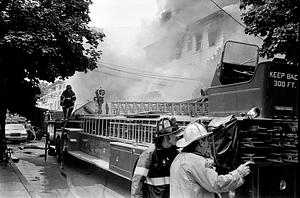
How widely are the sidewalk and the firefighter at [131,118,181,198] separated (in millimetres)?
3896

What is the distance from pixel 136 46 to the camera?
2792 cm

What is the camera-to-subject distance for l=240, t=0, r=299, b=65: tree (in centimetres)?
646

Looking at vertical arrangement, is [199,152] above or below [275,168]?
above

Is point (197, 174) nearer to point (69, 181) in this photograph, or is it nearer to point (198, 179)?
point (198, 179)

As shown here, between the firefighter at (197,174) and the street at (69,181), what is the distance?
4.83m

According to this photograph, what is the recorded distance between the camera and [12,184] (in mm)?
7469

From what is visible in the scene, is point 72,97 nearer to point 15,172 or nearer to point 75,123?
point 75,123

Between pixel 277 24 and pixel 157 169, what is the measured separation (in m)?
4.82

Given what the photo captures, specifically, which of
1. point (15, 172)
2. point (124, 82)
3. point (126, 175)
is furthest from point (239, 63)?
point (124, 82)

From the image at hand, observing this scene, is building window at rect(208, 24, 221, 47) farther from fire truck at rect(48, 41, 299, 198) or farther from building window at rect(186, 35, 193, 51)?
fire truck at rect(48, 41, 299, 198)

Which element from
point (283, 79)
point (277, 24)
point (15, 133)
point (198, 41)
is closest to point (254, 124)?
point (283, 79)

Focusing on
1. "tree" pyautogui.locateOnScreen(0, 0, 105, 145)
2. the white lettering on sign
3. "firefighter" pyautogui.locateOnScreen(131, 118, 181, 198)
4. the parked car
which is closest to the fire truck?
the white lettering on sign

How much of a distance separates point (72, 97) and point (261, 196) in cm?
936

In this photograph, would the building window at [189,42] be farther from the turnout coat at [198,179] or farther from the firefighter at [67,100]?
the turnout coat at [198,179]
